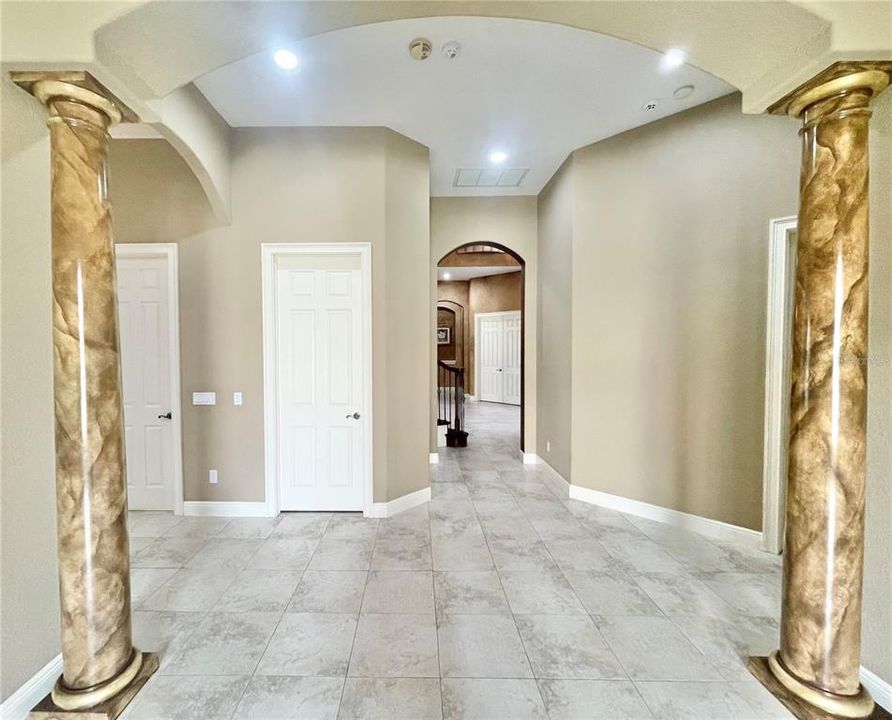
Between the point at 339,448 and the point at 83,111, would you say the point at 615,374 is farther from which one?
the point at 83,111

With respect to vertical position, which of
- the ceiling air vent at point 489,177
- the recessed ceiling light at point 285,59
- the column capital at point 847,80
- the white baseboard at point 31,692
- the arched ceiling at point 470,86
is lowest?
the white baseboard at point 31,692

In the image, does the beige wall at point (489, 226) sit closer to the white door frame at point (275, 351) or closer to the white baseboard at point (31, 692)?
the white door frame at point (275, 351)

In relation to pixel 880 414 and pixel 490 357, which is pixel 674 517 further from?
pixel 490 357

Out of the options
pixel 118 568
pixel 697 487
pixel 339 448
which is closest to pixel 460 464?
pixel 339 448

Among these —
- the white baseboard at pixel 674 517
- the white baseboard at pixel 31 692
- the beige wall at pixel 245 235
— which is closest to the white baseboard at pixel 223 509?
the beige wall at pixel 245 235

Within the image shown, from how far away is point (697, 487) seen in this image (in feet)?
10.4

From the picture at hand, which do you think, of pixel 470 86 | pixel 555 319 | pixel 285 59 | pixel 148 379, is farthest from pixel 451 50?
pixel 148 379

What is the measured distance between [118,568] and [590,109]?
4194 mm

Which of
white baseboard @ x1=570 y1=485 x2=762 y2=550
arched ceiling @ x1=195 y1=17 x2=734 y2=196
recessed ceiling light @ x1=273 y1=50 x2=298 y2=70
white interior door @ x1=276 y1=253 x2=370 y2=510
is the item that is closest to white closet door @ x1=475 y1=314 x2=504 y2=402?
white baseboard @ x1=570 y1=485 x2=762 y2=550

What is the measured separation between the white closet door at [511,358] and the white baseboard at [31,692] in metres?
8.91

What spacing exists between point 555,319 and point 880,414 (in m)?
2.82

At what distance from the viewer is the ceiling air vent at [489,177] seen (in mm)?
4242

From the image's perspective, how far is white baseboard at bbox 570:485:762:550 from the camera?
9.64 feet

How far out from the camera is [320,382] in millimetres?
3516
